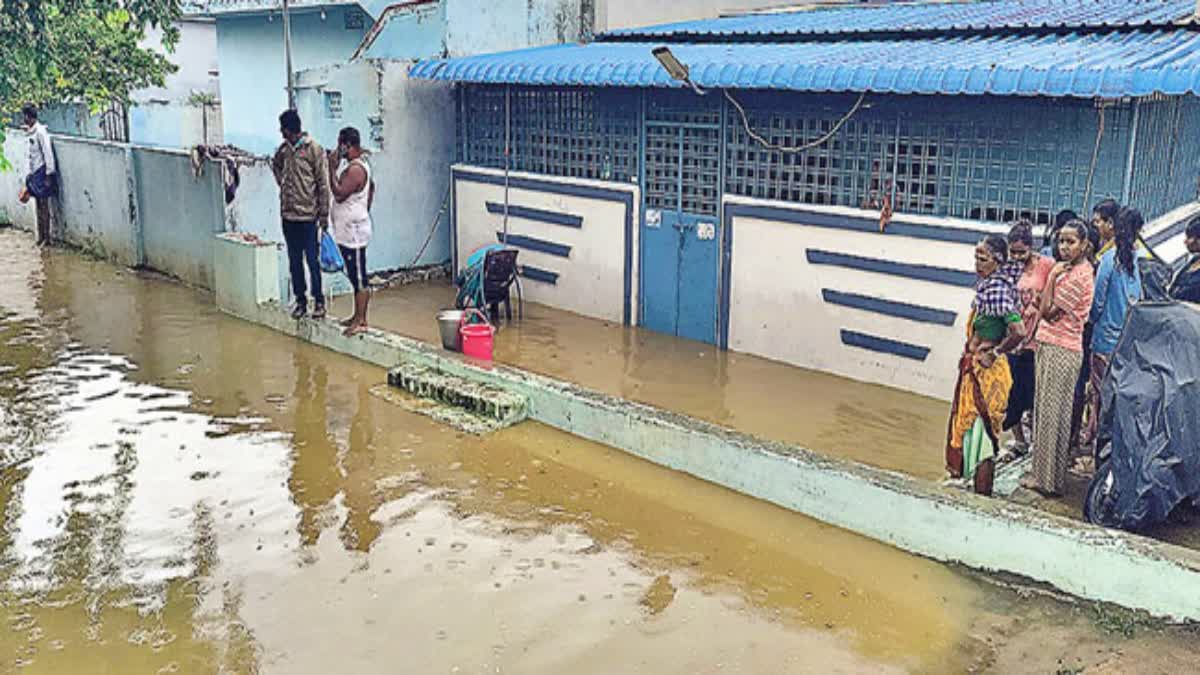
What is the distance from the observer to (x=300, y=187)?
8617mm

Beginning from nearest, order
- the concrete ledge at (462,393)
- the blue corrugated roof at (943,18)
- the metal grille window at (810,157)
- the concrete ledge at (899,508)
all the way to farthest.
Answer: the concrete ledge at (899,508) → the concrete ledge at (462,393) → the metal grille window at (810,157) → the blue corrugated roof at (943,18)

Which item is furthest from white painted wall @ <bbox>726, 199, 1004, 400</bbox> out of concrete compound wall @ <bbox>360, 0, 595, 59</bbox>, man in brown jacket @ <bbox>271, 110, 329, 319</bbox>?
concrete compound wall @ <bbox>360, 0, 595, 59</bbox>

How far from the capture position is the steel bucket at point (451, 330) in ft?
28.2

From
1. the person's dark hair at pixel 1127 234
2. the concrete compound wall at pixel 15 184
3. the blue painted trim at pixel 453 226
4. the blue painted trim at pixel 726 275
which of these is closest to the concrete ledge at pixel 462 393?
the blue painted trim at pixel 726 275

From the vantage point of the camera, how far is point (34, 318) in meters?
10.3

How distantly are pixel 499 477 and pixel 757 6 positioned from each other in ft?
33.7

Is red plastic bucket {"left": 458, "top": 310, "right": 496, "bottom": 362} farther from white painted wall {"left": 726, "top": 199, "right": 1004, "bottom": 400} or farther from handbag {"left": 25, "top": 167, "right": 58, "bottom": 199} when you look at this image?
handbag {"left": 25, "top": 167, "right": 58, "bottom": 199}

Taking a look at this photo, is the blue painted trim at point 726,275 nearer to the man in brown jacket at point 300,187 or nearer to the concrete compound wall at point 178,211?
the man in brown jacket at point 300,187

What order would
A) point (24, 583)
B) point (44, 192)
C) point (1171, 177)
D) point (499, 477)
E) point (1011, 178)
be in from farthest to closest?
point (44, 192) → point (1171, 177) → point (1011, 178) → point (499, 477) → point (24, 583)

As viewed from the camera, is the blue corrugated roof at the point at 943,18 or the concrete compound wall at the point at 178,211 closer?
the blue corrugated roof at the point at 943,18

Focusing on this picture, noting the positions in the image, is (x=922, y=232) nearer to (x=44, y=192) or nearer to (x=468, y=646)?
(x=468, y=646)

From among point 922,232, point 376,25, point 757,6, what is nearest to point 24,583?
point 922,232

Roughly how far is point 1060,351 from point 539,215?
694 cm

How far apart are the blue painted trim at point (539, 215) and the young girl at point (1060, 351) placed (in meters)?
6.18
